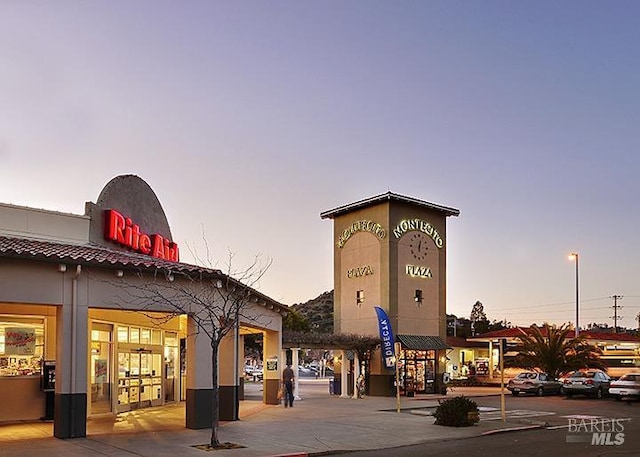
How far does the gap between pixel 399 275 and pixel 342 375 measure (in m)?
6.11

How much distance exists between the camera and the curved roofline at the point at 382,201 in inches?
1591

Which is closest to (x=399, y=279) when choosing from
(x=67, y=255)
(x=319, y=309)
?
(x=67, y=255)

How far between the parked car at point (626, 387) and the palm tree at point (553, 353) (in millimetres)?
10177

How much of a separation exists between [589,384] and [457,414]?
19747 millimetres

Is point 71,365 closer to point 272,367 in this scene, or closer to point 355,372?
point 272,367

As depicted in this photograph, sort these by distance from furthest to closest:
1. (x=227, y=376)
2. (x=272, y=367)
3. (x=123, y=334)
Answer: (x=272, y=367) < (x=123, y=334) < (x=227, y=376)

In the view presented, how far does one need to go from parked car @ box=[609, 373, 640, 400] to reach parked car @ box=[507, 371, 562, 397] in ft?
16.9

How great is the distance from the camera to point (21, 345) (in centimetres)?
2188

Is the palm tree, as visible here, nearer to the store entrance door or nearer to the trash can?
the trash can

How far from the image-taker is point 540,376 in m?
42.6

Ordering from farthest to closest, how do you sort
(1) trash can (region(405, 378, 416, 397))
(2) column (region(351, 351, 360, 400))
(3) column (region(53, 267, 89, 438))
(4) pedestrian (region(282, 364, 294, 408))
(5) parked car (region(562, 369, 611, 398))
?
(1) trash can (region(405, 378, 416, 397)) < (5) parked car (region(562, 369, 611, 398)) < (2) column (region(351, 351, 360, 400)) < (4) pedestrian (region(282, 364, 294, 408)) < (3) column (region(53, 267, 89, 438))

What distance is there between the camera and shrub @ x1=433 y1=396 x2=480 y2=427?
72.7ft

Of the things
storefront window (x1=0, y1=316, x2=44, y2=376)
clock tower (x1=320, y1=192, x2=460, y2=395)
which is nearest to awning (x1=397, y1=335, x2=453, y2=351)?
clock tower (x1=320, y1=192, x2=460, y2=395)

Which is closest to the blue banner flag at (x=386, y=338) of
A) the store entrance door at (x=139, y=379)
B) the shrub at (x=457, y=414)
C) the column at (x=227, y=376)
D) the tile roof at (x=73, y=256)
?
the store entrance door at (x=139, y=379)
